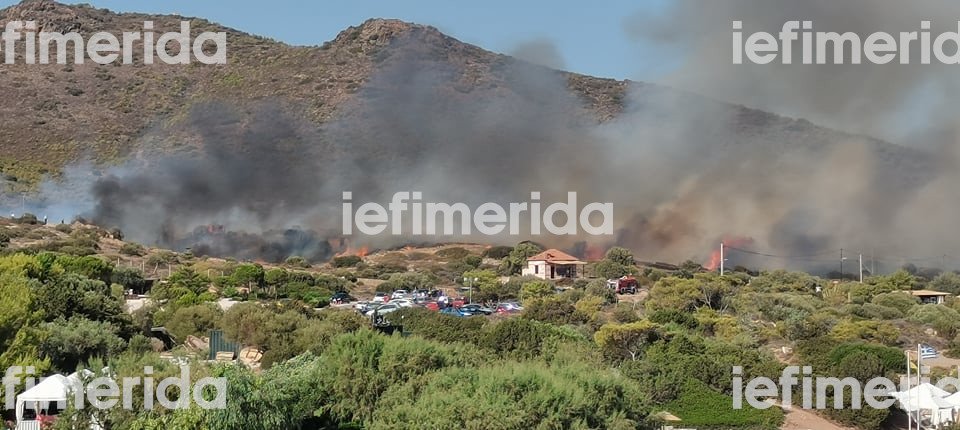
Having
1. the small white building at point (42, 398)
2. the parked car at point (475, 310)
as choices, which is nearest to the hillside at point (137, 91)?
the parked car at point (475, 310)

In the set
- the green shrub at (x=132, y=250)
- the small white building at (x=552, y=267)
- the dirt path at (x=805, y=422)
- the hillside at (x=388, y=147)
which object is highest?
the hillside at (x=388, y=147)

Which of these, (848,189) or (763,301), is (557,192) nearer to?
(848,189)

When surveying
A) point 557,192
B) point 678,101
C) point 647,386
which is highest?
point 678,101

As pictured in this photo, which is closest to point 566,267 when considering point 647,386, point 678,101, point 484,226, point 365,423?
point 484,226

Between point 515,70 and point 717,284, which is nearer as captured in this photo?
point 717,284

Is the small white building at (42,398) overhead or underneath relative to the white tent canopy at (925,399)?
overhead

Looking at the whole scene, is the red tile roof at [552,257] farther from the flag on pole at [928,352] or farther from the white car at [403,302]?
the flag on pole at [928,352]

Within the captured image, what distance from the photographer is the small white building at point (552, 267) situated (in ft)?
309

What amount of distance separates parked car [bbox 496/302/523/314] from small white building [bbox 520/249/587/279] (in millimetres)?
19607

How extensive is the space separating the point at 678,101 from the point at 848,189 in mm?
46315

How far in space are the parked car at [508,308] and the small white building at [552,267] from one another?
19.6 meters

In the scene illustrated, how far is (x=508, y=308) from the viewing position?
6981cm

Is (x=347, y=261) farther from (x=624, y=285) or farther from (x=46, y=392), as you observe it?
(x=46, y=392)

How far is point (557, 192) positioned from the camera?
128000 mm
